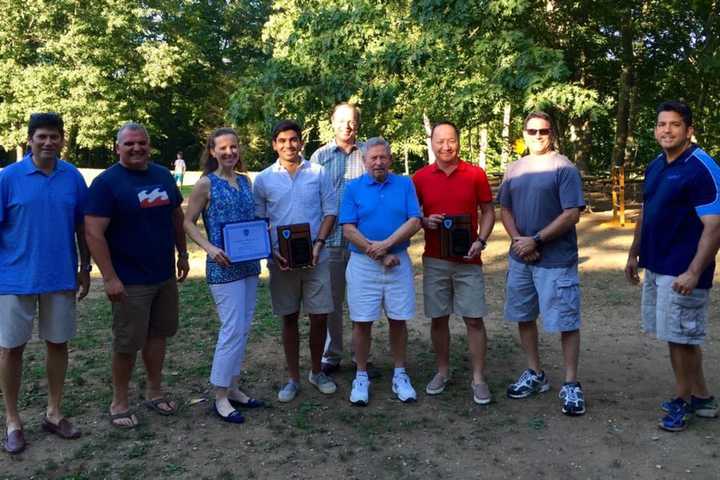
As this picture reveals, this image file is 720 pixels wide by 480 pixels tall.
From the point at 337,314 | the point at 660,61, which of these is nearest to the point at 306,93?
the point at 337,314

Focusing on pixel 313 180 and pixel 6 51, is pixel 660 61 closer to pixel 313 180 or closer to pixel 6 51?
pixel 313 180

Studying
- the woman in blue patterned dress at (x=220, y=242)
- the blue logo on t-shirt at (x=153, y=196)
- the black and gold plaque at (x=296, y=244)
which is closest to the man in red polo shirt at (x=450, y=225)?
the black and gold plaque at (x=296, y=244)

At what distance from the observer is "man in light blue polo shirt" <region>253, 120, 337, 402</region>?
4.54 metres

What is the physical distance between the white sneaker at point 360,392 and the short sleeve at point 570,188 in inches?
67.3

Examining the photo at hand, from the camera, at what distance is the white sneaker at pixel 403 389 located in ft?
15.2

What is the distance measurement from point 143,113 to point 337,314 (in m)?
29.7

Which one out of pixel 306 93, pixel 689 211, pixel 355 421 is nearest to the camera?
pixel 689 211

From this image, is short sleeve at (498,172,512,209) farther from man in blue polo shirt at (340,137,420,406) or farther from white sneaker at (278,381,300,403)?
white sneaker at (278,381,300,403)

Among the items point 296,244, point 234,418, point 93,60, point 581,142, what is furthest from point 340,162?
point 93,60

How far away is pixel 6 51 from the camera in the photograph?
3033cm

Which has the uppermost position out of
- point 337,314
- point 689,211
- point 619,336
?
point 689,211

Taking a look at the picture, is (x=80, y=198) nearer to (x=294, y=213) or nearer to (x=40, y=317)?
(x=40, y=317)

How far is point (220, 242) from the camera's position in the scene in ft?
14.0

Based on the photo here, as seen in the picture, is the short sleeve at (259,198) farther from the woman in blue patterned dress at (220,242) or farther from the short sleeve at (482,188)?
the short sleeve at (482,188)
